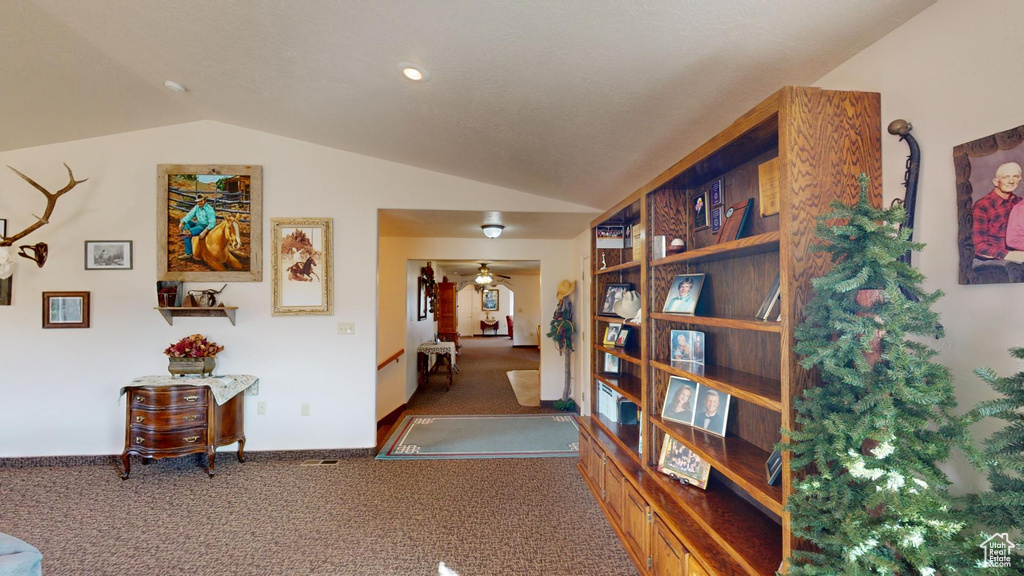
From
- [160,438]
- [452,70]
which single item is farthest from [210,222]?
[452,70]

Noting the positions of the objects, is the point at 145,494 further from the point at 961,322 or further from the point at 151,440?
the point at 961,322

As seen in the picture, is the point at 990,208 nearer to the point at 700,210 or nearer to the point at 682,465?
the point at 700,210

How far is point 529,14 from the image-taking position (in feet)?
4.90

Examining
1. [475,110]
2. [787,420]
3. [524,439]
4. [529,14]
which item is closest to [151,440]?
[524,439]

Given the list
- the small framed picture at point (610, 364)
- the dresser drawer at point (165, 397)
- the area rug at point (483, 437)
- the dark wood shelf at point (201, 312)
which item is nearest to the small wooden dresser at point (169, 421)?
the dresser drawer at point (165, 397)

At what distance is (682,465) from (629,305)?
98cm

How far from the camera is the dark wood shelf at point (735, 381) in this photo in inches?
51.0

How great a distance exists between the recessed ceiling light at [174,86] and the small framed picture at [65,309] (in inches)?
82.1

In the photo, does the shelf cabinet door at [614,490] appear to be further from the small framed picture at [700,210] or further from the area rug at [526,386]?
the area rug at [526,386]

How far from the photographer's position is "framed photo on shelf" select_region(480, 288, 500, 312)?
1591 centimetres

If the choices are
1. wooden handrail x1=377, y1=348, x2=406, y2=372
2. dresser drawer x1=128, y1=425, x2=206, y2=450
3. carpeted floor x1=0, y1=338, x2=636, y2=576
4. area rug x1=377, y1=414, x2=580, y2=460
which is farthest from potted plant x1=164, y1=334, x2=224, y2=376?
area rug x1=377, y1=414, x2=580, y2=460

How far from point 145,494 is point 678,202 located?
4.31 metres

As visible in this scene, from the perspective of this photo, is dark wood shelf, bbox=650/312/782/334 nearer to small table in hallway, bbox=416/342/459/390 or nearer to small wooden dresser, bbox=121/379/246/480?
small wooden dresser, bbox=121/379/246/480

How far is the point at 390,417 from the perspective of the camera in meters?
4.72
